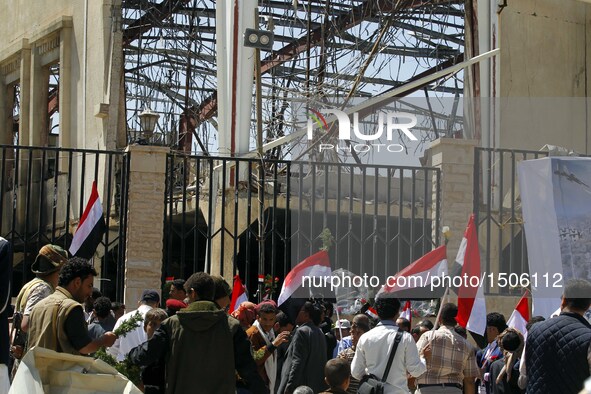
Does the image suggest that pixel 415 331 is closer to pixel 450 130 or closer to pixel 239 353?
pixel 239 353

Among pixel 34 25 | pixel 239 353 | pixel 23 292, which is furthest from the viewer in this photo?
pixel 34 25

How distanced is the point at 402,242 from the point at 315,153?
2.18m

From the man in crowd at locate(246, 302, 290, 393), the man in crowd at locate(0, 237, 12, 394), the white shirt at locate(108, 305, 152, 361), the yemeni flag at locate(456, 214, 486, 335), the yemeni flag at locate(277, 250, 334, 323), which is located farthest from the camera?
the yemeni flag at locate(277, 250, 334, 323)

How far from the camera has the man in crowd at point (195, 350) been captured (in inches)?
299

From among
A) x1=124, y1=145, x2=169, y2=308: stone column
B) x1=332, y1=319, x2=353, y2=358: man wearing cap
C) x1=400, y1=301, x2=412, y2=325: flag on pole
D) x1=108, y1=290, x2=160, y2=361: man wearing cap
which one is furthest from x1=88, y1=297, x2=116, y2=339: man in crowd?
x1=124, y1=145, x2=169, y2=308: stone column

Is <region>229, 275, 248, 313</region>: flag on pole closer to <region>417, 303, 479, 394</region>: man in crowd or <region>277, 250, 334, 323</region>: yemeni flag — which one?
<region>277, 250, 334, 323</region>: yemeni flag

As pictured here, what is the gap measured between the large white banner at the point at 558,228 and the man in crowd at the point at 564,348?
165 inches

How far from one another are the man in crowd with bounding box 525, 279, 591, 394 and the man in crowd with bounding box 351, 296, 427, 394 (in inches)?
50.9

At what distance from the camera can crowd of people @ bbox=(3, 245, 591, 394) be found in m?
7.36

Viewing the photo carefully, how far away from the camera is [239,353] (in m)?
7.91

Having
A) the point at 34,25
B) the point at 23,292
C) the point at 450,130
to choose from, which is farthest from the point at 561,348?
the point at 34,25

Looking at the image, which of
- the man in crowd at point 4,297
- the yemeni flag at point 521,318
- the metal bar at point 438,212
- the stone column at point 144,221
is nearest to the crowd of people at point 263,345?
the man in crowd at point 4,297

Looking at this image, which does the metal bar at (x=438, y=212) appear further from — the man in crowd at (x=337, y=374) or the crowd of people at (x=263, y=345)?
the man in crowd at (x=337, y=374)

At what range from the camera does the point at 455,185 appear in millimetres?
15977
